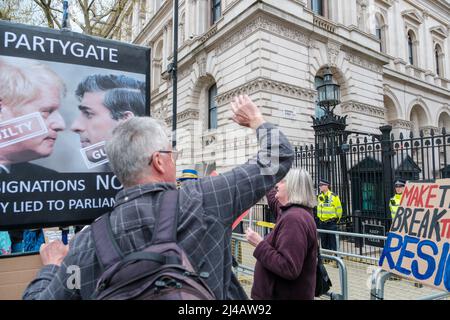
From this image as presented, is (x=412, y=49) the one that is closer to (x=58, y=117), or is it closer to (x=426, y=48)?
(x=426, y=48)

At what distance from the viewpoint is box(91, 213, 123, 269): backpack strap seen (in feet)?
3.72

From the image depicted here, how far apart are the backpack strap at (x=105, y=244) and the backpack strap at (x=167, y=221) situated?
141 mm

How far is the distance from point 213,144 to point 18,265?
15314 mm

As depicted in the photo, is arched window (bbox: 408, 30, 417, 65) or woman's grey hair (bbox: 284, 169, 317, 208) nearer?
woman's grey hair (bbox: 284, 169, 317, 208)

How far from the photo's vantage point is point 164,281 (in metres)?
1.03

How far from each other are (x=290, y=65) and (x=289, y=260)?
1405 centimetres

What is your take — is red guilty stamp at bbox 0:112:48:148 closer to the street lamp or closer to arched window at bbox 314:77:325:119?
the street lamp

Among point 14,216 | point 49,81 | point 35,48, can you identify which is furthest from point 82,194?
point 35,48

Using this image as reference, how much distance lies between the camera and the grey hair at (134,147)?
1.40 m

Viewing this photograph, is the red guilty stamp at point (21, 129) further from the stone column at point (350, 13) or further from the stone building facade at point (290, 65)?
the stone column at point (350, 13)

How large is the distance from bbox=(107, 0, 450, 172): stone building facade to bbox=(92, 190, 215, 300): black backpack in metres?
8.41

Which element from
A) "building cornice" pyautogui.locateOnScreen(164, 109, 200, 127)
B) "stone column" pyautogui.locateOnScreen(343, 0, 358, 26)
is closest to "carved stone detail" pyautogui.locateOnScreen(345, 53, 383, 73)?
"stone column" pyautogui.locateOnScreen(343, 0, 358, 26)
